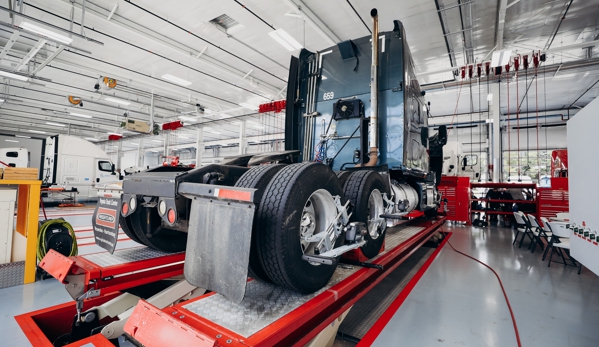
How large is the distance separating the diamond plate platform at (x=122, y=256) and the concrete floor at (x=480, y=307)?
0.63 m

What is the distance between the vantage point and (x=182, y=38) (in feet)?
29.1

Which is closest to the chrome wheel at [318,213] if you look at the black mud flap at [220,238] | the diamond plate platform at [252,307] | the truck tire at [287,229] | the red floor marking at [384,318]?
the truck tire at [287,229]

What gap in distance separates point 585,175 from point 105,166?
1442 centimetres

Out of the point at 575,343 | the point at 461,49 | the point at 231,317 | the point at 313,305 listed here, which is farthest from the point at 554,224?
the point at 461,49

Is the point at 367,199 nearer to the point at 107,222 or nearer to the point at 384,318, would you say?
the point at 384,318

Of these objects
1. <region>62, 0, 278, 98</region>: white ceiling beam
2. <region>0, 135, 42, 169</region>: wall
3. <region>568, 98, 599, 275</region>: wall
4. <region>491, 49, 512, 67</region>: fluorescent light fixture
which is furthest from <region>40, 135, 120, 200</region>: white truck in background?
<region>0, 135, 42, 169</region>: wall

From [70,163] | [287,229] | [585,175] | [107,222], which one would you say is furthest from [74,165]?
[585,175]

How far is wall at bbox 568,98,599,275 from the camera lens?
1854mm

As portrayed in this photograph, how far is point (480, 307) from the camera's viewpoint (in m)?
2.79

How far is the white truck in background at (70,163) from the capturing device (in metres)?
10.9

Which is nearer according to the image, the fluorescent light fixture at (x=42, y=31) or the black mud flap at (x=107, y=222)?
the black mud flap at (x=107, y=222)

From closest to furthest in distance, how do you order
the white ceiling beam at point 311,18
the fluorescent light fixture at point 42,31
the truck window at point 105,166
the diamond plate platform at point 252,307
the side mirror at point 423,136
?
1. the diamond plate platform at point 252,307
2. the side mirror at point 423,136
3. the fluorescent light fixture at point 42,31
4. the white ceiling beam at point 311,18
5. the truck window at point 105,166

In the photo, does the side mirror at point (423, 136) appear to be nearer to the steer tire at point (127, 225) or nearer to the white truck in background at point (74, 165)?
the steer tire at point (127, 225)

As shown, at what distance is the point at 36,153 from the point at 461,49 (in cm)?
3299
